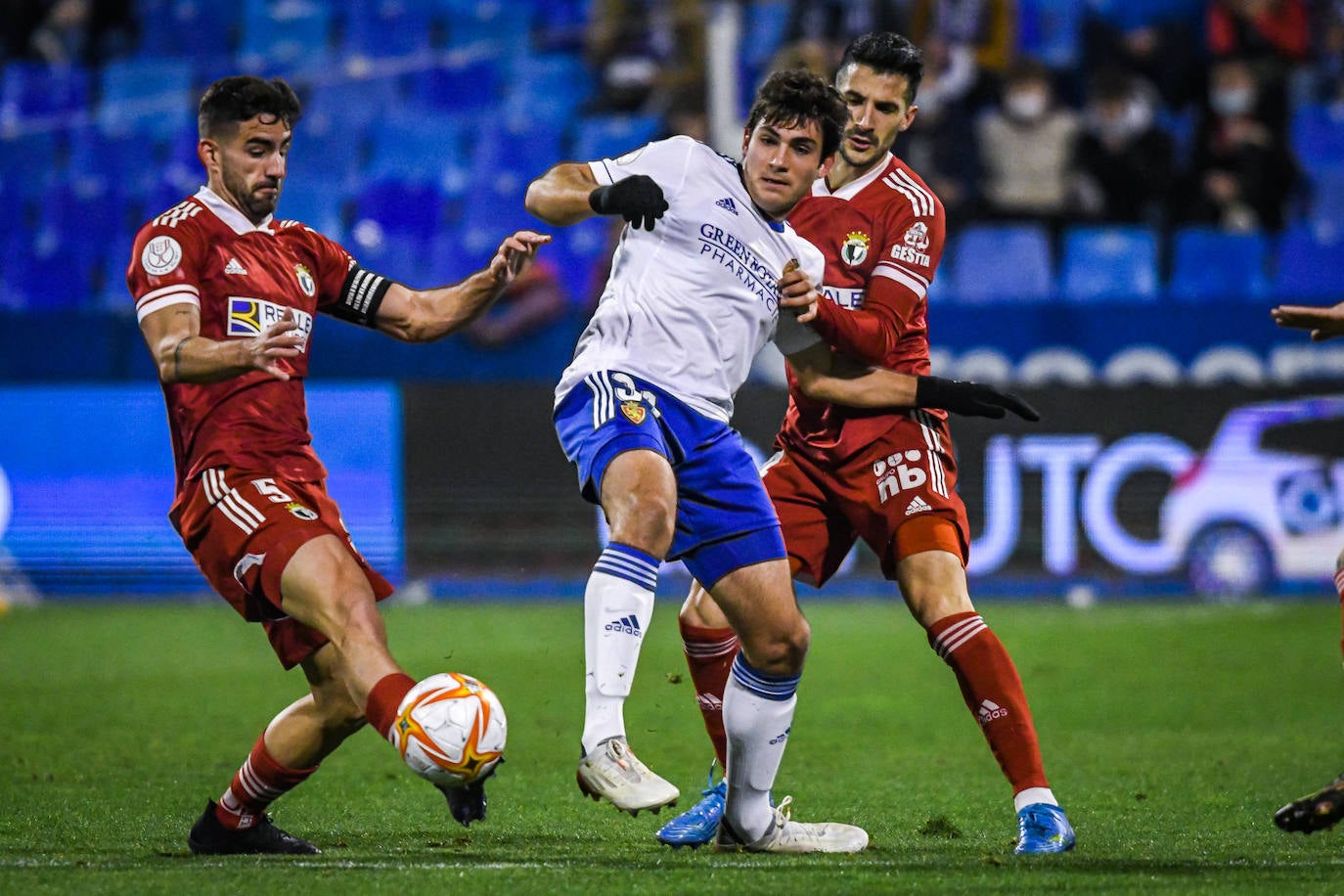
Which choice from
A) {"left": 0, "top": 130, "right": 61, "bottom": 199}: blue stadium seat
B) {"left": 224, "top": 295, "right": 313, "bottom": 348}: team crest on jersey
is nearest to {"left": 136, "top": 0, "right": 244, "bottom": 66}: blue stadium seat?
{"left": 0, "top": 130, "right": 61, "bottom": 199}: blue stadium seat

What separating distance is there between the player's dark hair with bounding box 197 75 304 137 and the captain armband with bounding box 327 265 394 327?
0.65m

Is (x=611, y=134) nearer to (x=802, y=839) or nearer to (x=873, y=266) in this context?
(x=873, y=266)

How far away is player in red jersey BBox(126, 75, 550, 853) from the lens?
507 cm

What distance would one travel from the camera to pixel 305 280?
5680mm

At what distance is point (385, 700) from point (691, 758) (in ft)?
9.80

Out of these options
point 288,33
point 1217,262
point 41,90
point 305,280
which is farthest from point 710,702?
point 41,90

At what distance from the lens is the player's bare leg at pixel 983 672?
5469mm

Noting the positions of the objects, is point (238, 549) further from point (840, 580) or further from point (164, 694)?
point (840, 580)

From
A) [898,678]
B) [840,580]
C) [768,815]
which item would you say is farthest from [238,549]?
[840,580]

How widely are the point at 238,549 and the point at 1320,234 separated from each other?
12.6 metres

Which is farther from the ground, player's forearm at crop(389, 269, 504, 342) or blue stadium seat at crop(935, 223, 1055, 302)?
player's forearm at crop(389, 269, 504, 342)

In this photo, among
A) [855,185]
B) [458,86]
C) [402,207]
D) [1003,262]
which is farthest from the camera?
[458,86]

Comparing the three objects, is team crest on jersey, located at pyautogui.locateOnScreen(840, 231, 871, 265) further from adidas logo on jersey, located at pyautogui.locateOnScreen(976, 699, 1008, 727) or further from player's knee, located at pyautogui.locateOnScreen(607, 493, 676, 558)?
adidas logo on jersey, located at pyautogui.locateOnScreen(976, 699, 1008, 727)

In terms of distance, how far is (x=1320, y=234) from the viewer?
15352mm
